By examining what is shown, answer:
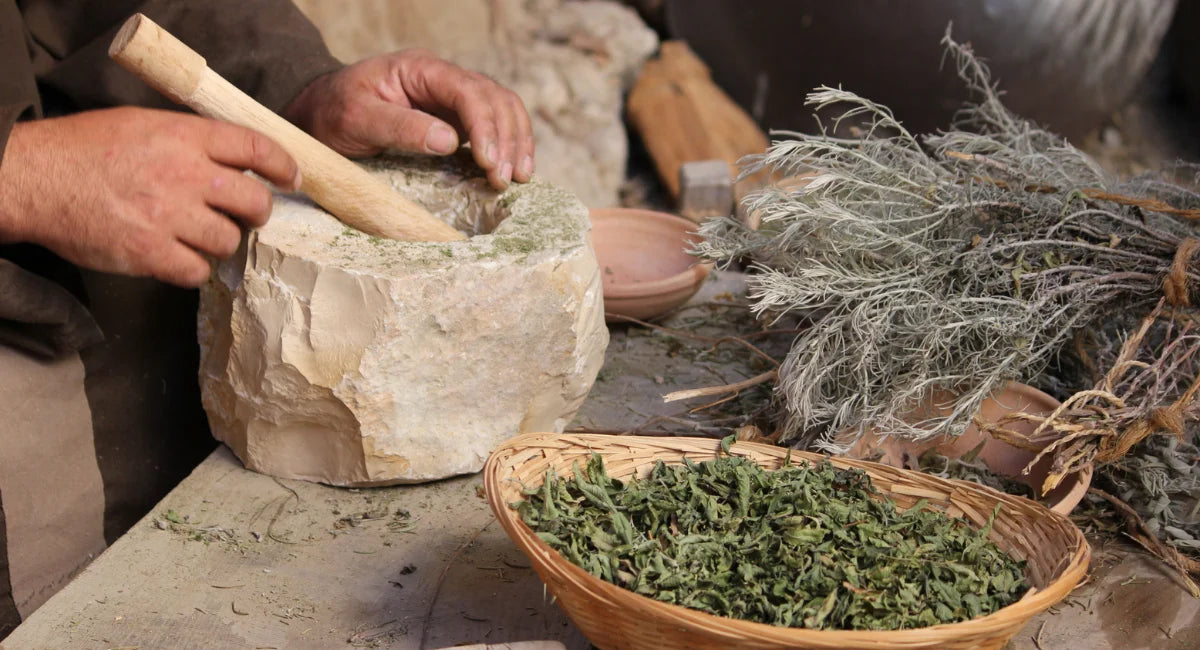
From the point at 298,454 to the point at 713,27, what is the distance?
11.6 feet

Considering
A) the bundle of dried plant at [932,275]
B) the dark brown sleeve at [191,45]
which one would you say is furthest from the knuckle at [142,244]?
the bundle of dried plant at [932,275]

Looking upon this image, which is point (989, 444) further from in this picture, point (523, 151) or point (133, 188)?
point (133, 188)

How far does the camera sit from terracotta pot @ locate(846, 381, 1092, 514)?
162 centimetres

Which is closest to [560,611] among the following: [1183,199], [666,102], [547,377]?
[547,377]

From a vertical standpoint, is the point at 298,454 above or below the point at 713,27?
below

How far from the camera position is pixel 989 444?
5.53 feet

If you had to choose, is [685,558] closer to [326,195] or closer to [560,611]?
[560,611]

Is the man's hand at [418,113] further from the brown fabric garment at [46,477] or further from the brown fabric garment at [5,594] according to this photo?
the brown fabric garment at [5,594]

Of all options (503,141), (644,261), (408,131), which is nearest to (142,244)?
(408,131)

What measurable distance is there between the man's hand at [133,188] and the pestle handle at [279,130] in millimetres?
47

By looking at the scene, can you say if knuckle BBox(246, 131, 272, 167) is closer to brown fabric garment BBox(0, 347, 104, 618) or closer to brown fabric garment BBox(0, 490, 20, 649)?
brown fabric garment BBox(0, 347, 104, 618)

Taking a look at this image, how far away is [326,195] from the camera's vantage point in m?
1.61

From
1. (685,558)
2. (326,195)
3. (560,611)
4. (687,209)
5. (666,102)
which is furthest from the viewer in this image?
(666,102)

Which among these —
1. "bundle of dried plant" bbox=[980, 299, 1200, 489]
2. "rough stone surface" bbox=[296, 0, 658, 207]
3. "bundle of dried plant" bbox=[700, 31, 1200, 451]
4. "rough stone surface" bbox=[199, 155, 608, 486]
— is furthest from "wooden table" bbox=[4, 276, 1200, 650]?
"rough stone surface" bbox=[296, 0, 658, 207]
